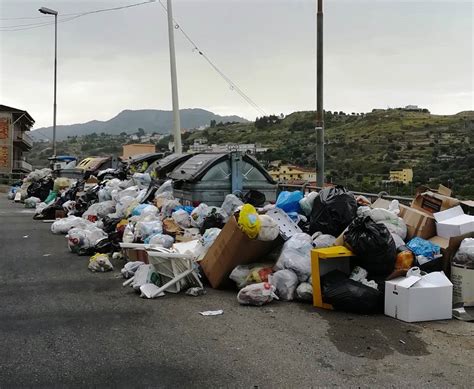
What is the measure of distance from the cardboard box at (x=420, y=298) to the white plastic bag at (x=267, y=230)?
4.33 feet

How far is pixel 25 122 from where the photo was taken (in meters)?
50.8

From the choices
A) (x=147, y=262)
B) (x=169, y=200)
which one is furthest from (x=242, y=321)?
(x=169, y=200)

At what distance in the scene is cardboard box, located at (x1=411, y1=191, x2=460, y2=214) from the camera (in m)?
6.04

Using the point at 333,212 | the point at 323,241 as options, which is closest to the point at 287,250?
the point at 323,241

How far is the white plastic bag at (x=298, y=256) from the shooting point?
5309 millimetres

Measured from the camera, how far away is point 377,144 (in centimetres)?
1681

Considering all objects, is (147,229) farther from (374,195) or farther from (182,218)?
(374,195)

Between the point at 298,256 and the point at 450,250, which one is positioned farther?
Result: the point at 298,256

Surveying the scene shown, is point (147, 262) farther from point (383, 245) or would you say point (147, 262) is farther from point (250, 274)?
point (383, 245)

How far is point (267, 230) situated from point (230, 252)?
1.51ft

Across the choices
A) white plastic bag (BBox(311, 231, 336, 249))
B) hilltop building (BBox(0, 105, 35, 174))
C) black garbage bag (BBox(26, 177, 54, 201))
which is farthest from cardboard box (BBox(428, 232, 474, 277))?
hilltop building (BBox(0, 105, 35, 174))

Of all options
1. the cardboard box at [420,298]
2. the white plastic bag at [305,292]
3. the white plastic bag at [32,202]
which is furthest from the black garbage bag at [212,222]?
the white plastic bag at [32,202]

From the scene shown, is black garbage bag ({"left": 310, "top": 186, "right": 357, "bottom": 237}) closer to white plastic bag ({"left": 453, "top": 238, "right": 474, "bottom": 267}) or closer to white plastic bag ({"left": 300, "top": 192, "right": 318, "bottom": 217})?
white plastic bag ({"left": 300, "top": 192, "right": 318, "bottom": 217})

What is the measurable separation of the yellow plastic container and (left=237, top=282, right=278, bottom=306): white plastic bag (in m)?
0.45
